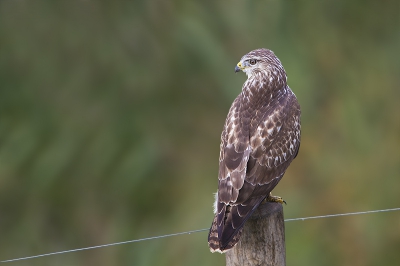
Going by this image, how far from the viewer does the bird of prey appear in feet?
12.3

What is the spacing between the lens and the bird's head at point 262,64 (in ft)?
15.1

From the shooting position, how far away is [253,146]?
4094 millimetres

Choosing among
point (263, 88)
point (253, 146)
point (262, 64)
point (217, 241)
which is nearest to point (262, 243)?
point (217, 241)

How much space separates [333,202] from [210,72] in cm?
184

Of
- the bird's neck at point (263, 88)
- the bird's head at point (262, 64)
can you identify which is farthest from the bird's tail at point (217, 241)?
the bird's head at point (262, 64)

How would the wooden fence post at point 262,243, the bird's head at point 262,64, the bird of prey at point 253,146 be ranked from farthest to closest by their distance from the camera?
the bird's head at point 262,64 → the bird of prey at point 253,146 → the wooden fence post at point 262,243

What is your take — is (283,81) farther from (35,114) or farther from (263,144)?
(35,114)

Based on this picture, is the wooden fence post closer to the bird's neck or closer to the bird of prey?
the bird of prey

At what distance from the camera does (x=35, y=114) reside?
25.4ft

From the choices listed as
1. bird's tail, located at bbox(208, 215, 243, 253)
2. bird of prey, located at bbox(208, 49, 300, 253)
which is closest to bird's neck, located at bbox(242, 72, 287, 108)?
bird of prey, located at bbox(208, 49, 300, 253)

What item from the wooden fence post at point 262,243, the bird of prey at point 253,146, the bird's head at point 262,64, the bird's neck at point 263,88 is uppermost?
the bird's head at point 262,64

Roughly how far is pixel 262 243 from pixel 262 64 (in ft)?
4.79

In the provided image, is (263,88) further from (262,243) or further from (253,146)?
(262,243)

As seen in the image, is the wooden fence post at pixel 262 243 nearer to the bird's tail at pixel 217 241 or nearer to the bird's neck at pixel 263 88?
the bird's tail at pixel 217 241
